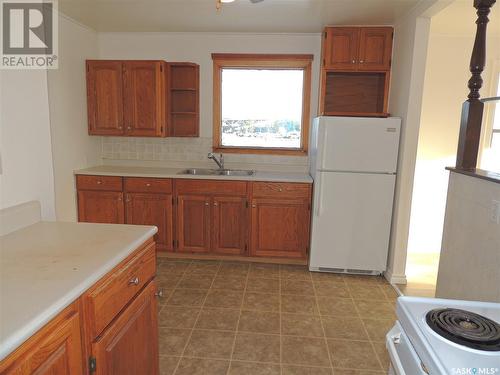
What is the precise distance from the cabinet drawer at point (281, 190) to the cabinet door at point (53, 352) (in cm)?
254

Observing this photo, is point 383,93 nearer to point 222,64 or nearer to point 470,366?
point 222,64

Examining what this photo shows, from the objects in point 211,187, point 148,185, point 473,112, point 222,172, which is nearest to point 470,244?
point 473,112

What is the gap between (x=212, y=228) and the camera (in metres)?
3.59

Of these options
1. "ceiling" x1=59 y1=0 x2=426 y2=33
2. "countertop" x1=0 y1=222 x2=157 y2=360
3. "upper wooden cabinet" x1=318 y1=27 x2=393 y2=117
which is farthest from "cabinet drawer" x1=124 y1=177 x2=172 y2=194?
"countertop" x1=0 y1=222 x2=157 y2=360

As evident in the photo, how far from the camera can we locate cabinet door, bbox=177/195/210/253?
11.7 feet

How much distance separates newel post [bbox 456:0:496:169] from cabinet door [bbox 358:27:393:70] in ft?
4.61

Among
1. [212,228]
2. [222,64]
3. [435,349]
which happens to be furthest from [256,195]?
[435,349]

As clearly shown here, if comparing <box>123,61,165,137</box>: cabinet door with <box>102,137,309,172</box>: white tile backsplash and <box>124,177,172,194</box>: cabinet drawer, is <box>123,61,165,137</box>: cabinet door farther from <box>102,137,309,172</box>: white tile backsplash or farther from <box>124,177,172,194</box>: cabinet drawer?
<box>124,177,172,194</box>: cabinet drawer

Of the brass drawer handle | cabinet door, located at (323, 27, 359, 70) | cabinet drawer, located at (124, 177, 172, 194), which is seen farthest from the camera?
cabinet drawer, located at (124, 177, 172, 194)

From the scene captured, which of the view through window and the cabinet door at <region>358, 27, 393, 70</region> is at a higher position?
the cabinet door at <region>358, 27, 393, 70</region>

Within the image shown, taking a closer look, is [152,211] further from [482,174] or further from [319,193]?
[482,174]

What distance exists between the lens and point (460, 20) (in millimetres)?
3227

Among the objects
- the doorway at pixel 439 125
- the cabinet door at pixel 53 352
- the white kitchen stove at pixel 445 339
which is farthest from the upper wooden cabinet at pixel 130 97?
the white kitchen stove at pixel 445 339

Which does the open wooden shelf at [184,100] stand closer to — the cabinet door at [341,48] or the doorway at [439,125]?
the cabinet door at [341,48]
